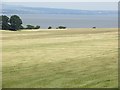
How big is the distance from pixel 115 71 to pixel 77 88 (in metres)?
3.58

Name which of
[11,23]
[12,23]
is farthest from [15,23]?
[11,23]

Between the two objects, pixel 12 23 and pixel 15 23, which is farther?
pixel 15 23

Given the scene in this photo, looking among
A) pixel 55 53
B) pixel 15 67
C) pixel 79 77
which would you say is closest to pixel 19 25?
pixel 55 53

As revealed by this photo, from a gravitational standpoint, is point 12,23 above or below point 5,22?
below

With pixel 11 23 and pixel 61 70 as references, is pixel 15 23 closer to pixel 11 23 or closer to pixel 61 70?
pixel 11 23

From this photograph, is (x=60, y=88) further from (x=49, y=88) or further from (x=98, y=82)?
(x=98, y=82)

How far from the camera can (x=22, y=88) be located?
1432 cm

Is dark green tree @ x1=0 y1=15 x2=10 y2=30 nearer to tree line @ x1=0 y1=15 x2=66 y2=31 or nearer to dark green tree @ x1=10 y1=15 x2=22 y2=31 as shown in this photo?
tree line @ x1=0 y1=15 x2=66 y2=31

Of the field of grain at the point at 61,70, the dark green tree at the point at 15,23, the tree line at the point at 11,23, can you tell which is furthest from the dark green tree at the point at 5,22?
the field of grain at the point at 61,70

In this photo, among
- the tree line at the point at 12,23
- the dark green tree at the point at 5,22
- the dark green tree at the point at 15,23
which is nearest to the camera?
the dark green tree at the point at 5,22

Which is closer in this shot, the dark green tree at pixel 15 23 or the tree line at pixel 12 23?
the tree line at pixel 12 23

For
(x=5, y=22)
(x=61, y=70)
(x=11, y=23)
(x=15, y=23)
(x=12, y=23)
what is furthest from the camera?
(x=15, y=23)

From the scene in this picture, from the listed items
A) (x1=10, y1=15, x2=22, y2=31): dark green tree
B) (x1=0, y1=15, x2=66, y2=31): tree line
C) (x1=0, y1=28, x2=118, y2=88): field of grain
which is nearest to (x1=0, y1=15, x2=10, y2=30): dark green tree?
(x1=0, y1=15, x2=66, y2=31): tree line

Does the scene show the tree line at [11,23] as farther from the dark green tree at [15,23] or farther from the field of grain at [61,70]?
the field of grain at [61,70]
